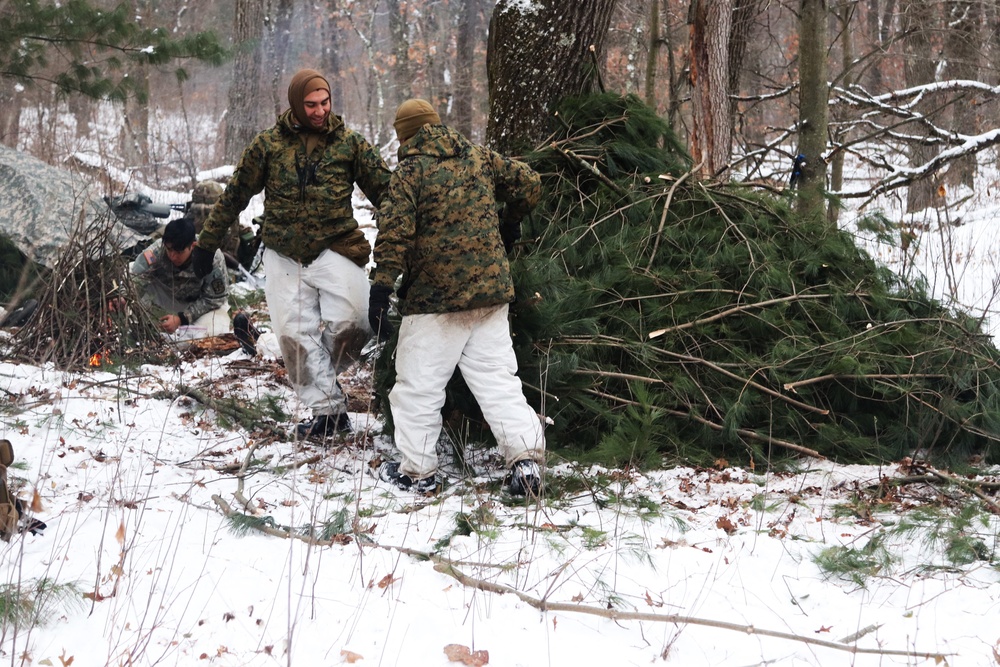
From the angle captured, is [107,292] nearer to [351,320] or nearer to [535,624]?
[351,320]

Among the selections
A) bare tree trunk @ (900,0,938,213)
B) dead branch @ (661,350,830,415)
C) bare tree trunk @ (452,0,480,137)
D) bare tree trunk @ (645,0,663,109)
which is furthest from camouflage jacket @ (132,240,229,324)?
bare tree trunk @ (452,0,480,137)

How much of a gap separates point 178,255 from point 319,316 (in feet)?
7.11

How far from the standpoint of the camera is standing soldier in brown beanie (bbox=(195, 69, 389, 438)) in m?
4.47

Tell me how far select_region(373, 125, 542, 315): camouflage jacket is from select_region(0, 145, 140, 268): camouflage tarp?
4661mm

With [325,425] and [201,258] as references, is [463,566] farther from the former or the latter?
[201,258]

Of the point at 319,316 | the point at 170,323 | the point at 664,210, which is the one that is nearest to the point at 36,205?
the point at 170,323

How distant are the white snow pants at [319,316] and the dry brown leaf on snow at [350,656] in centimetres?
217

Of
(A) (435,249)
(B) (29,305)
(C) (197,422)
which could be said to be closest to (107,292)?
(B) (29,305)

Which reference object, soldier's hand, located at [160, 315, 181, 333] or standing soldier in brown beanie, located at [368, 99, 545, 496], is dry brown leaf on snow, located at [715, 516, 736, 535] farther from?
soldier's hand, located at [160, 315, 181, 333]

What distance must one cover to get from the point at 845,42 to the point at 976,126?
6025mm

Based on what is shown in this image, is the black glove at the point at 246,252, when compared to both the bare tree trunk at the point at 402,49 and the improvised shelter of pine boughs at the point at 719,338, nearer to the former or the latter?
the improvised shelter of pine boughs at the point at 719,338

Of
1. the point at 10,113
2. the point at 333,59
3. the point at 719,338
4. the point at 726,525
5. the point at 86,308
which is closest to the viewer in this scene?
the point at 726,525

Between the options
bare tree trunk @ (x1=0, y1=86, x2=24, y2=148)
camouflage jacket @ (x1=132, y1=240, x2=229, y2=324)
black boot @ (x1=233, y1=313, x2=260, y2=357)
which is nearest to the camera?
black boot @ (x1=233, y1=313, x2=260, y2=357)

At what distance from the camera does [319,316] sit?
187 inches
